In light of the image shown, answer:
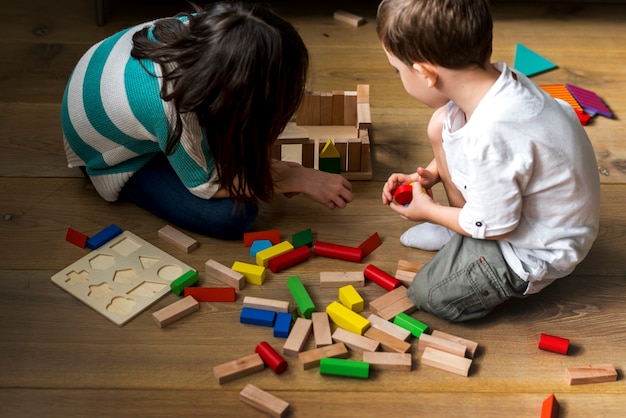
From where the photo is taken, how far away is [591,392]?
4.15 feet

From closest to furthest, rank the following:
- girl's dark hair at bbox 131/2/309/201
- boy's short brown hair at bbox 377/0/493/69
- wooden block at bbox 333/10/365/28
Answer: boy's short brown hair at bbox 377/0/493/69 < girl's dark hair at bbox 131/2/309/201 < wooden block at bbox 333/10/365/28

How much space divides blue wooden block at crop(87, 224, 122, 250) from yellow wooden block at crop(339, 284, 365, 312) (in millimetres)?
476

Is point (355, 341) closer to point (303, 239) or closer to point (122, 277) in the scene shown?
point (303, 239)

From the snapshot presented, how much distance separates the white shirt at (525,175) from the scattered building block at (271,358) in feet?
1.24

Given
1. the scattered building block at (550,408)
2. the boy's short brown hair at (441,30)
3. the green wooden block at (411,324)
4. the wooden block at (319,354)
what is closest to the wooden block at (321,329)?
the wooden block at (319,354)

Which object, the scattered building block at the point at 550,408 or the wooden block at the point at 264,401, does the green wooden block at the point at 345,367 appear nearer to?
the wooden block at the point at 264,401

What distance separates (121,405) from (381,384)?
422 millimetres

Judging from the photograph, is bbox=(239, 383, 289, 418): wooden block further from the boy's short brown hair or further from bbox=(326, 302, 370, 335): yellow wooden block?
the boy's short brown hair

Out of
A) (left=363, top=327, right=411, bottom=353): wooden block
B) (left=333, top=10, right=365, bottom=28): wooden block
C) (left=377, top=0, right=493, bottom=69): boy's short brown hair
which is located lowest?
(left=363, top=327, right=411, bottom=353): wooden block

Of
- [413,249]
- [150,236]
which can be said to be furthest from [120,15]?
[413,249]

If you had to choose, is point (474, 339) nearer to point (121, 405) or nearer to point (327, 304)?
point (327, 304)

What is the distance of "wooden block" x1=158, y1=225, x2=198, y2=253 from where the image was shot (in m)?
1.51

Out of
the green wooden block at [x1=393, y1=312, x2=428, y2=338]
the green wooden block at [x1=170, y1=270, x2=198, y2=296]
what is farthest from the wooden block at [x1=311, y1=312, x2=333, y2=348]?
the green wooden block at [x1=170, y1=270, x2=198, y2=296]

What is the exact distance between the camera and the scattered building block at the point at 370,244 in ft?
5.01
